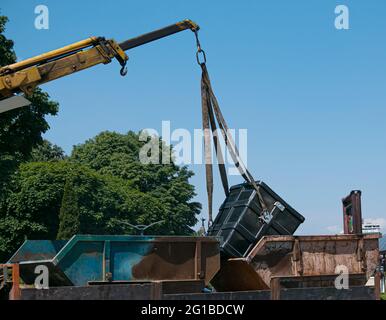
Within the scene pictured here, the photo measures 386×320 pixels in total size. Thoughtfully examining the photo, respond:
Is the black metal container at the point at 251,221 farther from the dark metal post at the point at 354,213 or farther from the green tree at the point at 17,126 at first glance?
the green tree at the point at 17,126

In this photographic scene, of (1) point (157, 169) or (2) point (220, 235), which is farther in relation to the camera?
(1) point (157, 169)

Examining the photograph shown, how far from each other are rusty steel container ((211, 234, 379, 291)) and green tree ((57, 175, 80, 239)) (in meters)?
28.1

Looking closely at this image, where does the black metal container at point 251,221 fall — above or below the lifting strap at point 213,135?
below

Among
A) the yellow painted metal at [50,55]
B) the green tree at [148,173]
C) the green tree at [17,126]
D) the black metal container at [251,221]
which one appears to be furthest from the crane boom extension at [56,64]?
the green tree at [148,173]

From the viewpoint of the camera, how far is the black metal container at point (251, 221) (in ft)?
38.6

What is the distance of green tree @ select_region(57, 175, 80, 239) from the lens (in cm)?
3931

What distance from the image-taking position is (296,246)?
11.3 meters

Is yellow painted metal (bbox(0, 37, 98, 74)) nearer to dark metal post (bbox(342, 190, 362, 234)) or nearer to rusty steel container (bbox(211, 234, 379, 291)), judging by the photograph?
rusty steel container (bbox(211, 234, 379, 291))

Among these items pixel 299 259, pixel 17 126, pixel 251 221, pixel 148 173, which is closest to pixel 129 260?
pixel 251 221

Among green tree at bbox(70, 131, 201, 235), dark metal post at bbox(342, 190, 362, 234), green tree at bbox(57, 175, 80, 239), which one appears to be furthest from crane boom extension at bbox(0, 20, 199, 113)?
green tree at bbox(70, 131, 201, 235)

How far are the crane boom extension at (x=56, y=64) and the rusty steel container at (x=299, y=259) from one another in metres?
4.69

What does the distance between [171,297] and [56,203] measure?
3332cm
